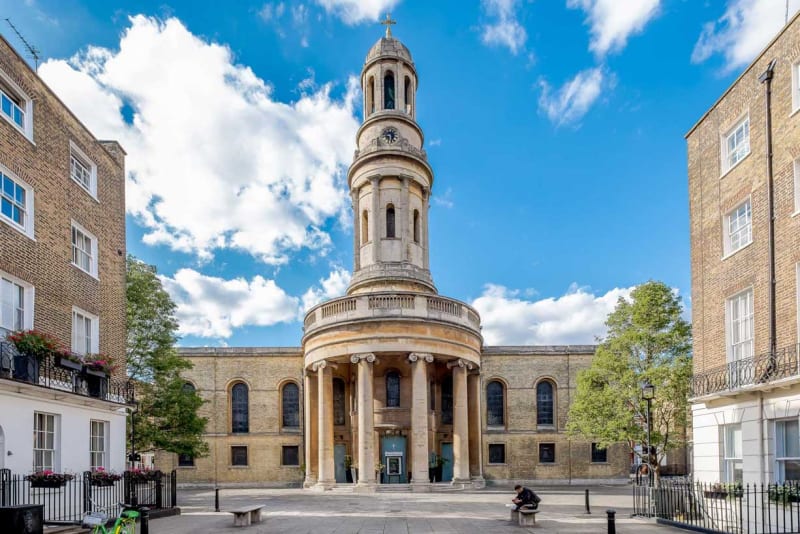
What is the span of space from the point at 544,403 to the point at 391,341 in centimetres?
1726

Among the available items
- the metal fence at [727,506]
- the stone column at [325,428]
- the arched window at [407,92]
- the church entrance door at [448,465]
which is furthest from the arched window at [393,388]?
the arched window at [407,92]

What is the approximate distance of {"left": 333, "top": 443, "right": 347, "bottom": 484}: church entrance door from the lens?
36.4 m

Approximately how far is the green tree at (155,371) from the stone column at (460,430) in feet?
40.0

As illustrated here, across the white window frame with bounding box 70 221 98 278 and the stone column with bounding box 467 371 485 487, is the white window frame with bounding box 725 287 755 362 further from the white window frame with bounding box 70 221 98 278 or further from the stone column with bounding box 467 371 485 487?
the white window frame with bounding box 70 221 98 278

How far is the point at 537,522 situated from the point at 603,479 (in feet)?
86.2

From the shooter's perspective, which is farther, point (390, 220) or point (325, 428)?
point (390, 220)

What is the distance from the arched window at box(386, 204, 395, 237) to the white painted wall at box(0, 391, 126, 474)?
1922 cm

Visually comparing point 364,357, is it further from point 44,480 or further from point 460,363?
point 44,480

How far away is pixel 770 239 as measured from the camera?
15523 millimetres

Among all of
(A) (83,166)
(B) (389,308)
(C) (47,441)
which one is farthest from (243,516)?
(B) (389,308)

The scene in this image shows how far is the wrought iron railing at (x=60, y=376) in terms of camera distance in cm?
1433

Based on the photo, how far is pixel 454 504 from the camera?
24.0m

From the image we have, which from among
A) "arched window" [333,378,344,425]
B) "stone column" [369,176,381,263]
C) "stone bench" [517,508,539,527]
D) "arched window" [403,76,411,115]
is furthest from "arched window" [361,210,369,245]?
"stone bench" [517,508,539,527]

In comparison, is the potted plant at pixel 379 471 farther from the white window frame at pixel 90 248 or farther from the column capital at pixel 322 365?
the white window frame at pixel 90 248
